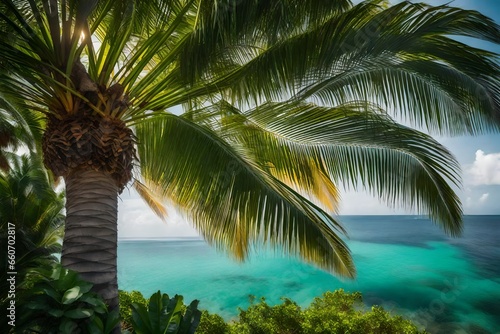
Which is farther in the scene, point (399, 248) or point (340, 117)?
point (399, 248)

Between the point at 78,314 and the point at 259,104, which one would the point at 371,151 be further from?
the point at 78,314

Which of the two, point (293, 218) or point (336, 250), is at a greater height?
point (293, 218)

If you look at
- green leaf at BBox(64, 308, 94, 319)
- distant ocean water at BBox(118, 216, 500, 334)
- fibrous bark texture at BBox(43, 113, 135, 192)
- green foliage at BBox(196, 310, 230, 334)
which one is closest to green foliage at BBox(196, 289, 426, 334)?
green foliage at BBox(196, 310, 230, 334)

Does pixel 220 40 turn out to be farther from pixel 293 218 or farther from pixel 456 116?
pixel 456 116

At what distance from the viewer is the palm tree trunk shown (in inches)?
145

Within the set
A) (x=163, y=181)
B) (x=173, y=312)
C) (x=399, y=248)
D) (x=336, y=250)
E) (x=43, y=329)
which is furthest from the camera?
(x=399, y=248)

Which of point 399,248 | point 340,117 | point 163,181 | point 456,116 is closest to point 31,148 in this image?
point 163,181

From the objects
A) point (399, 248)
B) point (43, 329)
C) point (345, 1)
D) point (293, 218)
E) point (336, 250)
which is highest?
point (345, 1)

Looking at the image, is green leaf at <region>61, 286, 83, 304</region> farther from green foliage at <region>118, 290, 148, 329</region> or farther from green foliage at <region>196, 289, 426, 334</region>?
green foliage at <region>118, 290, 148, 329</region>

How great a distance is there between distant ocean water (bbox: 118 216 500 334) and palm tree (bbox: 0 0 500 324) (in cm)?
1195

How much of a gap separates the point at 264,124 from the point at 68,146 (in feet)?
7.90

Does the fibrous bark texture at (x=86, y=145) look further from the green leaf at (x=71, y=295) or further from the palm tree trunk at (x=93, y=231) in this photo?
the green leaf at (x=71, y=295)

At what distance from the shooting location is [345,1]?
12.7ft

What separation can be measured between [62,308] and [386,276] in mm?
24528
